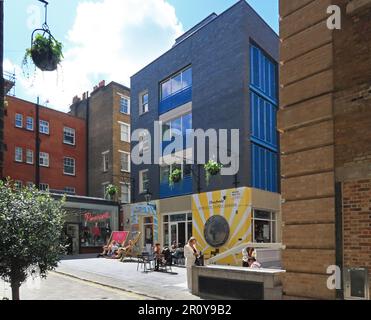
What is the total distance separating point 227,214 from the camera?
2269cm

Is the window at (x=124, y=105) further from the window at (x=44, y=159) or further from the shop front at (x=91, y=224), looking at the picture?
the shop front at (x=91, y=224)

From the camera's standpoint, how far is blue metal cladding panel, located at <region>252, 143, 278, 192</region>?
78.0ft

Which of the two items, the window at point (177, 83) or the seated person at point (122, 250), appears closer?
the seated person at point (122, 250)

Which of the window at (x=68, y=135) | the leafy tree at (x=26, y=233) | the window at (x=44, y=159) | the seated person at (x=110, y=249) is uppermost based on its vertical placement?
the window at (x=68, y=135)

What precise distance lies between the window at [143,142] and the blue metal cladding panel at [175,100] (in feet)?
7.28

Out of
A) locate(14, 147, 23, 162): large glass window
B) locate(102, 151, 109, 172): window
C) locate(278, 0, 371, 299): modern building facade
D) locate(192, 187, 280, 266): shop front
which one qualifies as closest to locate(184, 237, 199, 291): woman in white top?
locate(278, 0, 371, 299): modern building facade

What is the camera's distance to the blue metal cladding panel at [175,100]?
2731 centimetres

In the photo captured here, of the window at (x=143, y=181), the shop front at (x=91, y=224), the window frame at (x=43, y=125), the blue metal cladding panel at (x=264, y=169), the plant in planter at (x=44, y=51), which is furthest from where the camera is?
the window frame at (x=43, y=125)

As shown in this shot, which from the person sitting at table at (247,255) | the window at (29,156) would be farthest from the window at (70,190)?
the person sitting at table at (247,255)

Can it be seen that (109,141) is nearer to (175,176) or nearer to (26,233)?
(175,176)

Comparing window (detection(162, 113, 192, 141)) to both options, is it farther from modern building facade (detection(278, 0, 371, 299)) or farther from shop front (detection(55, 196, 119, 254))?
modern building facade (detection(278, 0, 371, 299))

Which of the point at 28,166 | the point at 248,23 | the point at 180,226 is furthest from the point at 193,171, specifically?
the point at 28,166

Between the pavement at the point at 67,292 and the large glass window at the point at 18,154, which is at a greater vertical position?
the large glass window at the point at 18,154

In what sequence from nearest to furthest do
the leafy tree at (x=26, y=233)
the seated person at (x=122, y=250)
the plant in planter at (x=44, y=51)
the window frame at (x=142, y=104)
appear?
the plant in planter at (x=44, y=51) → the leafy tree at (x=26, y=233) → the seated person at (x=122, y=250) → the window frame at (x=142, y=104)
